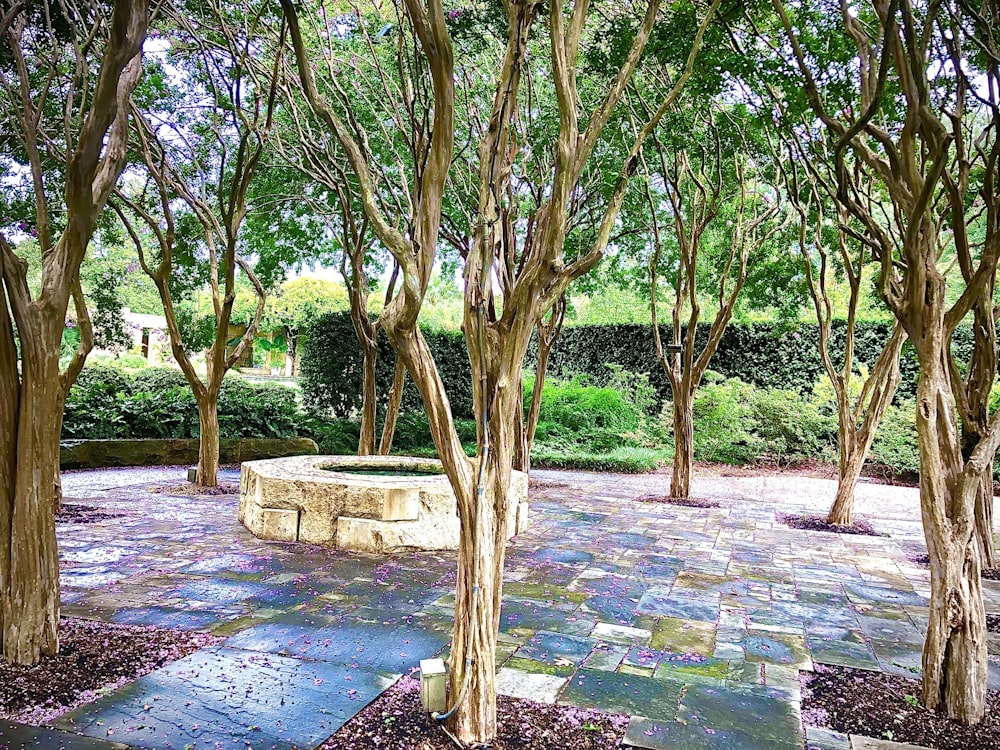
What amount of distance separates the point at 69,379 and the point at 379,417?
26.3 ft

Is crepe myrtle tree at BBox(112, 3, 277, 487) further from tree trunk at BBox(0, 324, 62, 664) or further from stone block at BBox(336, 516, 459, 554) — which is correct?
tree trunk at BBox(0, 324, 62, 664)

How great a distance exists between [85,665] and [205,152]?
7438mm

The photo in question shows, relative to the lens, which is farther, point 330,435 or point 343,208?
point 330,435

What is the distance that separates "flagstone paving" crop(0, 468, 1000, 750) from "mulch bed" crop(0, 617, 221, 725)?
0.37 ft

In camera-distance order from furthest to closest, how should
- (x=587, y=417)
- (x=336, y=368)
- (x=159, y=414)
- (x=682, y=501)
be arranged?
(x=587, y=417) → (x=336, y=368) → (x=159, y=414) → (x=682, y=501)

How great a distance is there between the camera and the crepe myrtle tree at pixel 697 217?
7.79 meters

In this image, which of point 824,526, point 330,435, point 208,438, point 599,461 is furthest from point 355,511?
point 599,461

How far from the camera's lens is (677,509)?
332 inches

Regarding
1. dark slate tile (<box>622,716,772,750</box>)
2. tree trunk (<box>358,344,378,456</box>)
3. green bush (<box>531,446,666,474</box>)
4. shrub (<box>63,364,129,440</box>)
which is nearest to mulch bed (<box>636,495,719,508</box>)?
green bush (<box>531,446,666,474</box>)

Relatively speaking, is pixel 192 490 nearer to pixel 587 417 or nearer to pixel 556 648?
pixel 556 648

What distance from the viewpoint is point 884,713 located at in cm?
300

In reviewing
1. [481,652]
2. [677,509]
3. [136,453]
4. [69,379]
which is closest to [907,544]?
[677,509]

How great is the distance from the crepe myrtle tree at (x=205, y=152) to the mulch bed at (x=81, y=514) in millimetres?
1684

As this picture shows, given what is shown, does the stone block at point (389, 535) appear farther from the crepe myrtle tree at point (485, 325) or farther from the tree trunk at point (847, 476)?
the tree trunk at point (847, 476)
